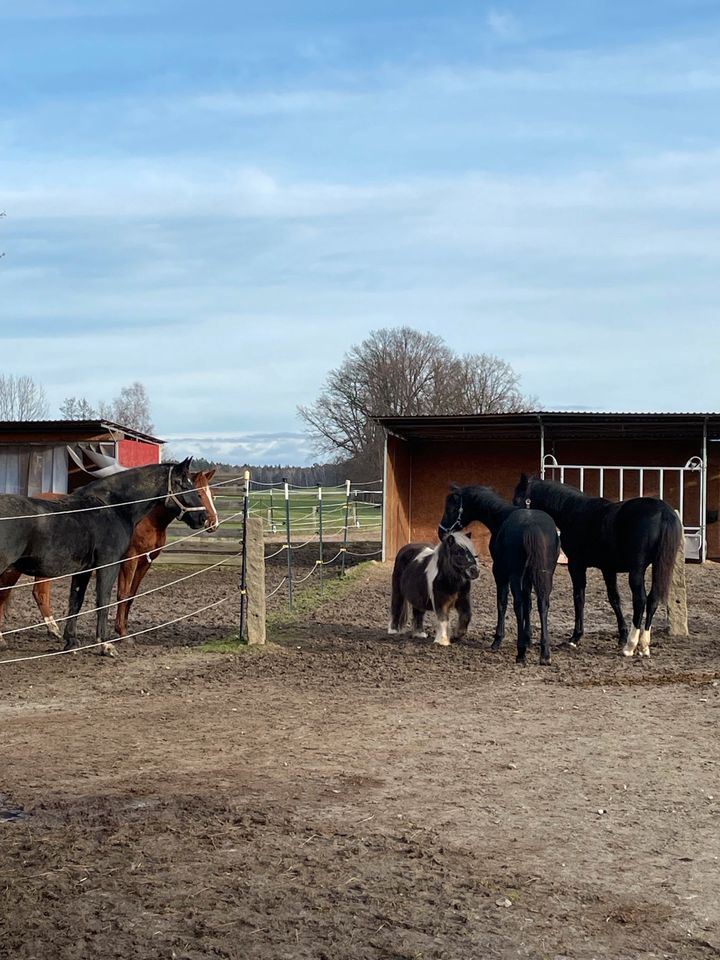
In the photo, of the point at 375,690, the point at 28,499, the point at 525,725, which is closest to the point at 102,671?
the point at 28,499

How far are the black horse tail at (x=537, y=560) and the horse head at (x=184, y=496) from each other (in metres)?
3.14

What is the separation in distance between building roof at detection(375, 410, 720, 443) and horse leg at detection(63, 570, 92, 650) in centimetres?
938

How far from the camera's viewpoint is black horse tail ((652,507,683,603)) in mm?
9305

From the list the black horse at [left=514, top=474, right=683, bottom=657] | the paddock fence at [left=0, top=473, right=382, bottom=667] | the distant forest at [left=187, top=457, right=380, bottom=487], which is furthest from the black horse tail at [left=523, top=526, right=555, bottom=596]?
the distant forest at [left=187, top=457, right=380, bottom=487]

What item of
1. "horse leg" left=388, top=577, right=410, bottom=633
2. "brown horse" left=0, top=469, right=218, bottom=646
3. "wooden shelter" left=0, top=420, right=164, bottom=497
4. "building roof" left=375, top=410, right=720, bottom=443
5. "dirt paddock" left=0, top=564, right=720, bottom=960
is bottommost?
"dirt paddock" left=0, top=564, right=720, bottom=960


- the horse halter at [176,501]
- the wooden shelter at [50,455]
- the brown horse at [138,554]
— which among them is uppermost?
the wooden shelter at [50,455]

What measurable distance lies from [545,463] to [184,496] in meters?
12.0

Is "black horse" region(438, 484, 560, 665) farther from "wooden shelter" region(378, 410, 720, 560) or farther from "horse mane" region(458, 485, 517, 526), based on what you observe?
"wooden shelter" region(378, 410, 720, 560)

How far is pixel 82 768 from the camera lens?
5.60 meters

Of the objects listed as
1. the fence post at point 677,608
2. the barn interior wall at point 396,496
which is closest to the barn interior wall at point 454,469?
the barn interior wall at point 396,496

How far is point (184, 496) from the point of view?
33.3ft

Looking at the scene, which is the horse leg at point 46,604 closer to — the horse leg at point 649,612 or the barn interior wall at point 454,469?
the horse leg at point 649,612

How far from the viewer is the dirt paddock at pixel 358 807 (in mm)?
3557

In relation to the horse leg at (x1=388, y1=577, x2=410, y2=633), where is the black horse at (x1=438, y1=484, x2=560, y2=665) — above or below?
above
